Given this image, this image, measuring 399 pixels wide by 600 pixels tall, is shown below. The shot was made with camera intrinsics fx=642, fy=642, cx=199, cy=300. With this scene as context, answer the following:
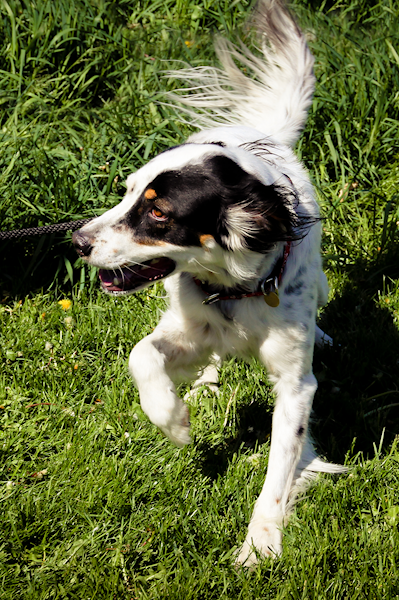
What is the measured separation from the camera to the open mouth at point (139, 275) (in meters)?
2.40

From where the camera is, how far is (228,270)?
7.95ft

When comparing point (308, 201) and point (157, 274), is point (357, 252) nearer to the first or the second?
point (308, 201)

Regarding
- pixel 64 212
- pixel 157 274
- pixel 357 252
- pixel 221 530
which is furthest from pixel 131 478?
pixel 357 252

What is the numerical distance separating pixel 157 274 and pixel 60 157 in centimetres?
205

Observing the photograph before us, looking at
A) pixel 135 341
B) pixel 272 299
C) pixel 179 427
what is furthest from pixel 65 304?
pixel 272 299

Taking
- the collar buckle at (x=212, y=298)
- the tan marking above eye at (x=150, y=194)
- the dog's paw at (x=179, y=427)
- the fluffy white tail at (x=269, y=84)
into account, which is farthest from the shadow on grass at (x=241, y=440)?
the fluffy white tail at (x=269, y=84)

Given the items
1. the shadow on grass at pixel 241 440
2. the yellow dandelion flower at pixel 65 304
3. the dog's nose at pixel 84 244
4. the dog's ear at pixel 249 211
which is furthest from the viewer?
the yellow dandelion flower at pixel 65 304

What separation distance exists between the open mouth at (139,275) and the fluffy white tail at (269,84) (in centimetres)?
125

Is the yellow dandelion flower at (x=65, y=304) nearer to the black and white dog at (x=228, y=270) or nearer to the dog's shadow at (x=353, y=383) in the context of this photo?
the black and white dog at (x=228, y=270)

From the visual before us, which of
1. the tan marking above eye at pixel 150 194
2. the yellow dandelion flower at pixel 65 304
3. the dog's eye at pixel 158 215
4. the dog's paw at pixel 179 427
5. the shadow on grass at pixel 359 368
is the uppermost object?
the tan marking above eye at pixel 150 194

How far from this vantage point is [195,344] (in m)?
2.74

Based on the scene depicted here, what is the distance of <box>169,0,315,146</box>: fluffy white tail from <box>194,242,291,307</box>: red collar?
105 cm

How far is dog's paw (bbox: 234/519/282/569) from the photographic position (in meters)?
2.37

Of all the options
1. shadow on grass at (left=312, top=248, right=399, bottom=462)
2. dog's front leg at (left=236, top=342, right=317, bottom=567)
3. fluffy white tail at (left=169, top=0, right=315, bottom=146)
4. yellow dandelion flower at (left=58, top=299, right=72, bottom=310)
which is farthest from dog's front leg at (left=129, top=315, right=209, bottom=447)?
fluffy white tail at (left=169, top=0, right=315, bottom=146)
